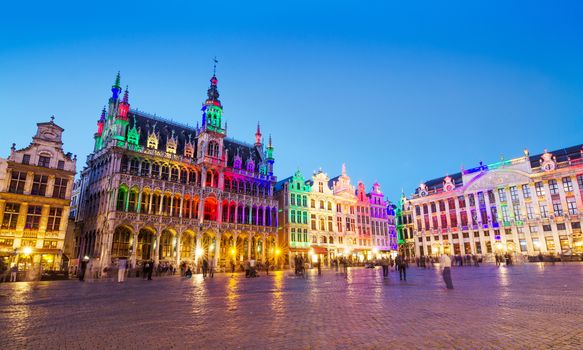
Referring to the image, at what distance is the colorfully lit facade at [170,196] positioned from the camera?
1715 inches

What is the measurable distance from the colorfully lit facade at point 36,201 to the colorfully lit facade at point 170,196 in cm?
444

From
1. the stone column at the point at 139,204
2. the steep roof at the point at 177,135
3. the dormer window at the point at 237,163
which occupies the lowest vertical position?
the stone column at the point at 139,204

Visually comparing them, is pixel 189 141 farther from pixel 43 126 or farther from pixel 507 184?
pixel 507 184

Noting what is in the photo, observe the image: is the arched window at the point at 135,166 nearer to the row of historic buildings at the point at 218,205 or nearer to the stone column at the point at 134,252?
the row of historic buildings at the point at 218,205

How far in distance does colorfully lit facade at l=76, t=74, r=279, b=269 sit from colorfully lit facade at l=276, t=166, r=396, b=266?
4.79 metres

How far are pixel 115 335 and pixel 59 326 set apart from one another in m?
2.22

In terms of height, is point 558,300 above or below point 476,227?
below

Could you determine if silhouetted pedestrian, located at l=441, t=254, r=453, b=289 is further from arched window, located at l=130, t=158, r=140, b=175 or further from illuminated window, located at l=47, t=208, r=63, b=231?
illuminated window, located at l=47, t=208, r=63, b=231

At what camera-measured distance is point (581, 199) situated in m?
59.4

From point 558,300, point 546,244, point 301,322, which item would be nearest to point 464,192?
→ point 546,244

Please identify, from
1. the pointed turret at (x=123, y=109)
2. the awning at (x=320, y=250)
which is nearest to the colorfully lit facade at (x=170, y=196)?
the pointed turret at (x=123, y=109)

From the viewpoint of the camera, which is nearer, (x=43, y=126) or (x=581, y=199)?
(x=43, y=126)

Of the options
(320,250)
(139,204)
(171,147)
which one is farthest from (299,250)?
(139,204)

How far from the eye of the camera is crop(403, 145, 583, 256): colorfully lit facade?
60.6 meters
